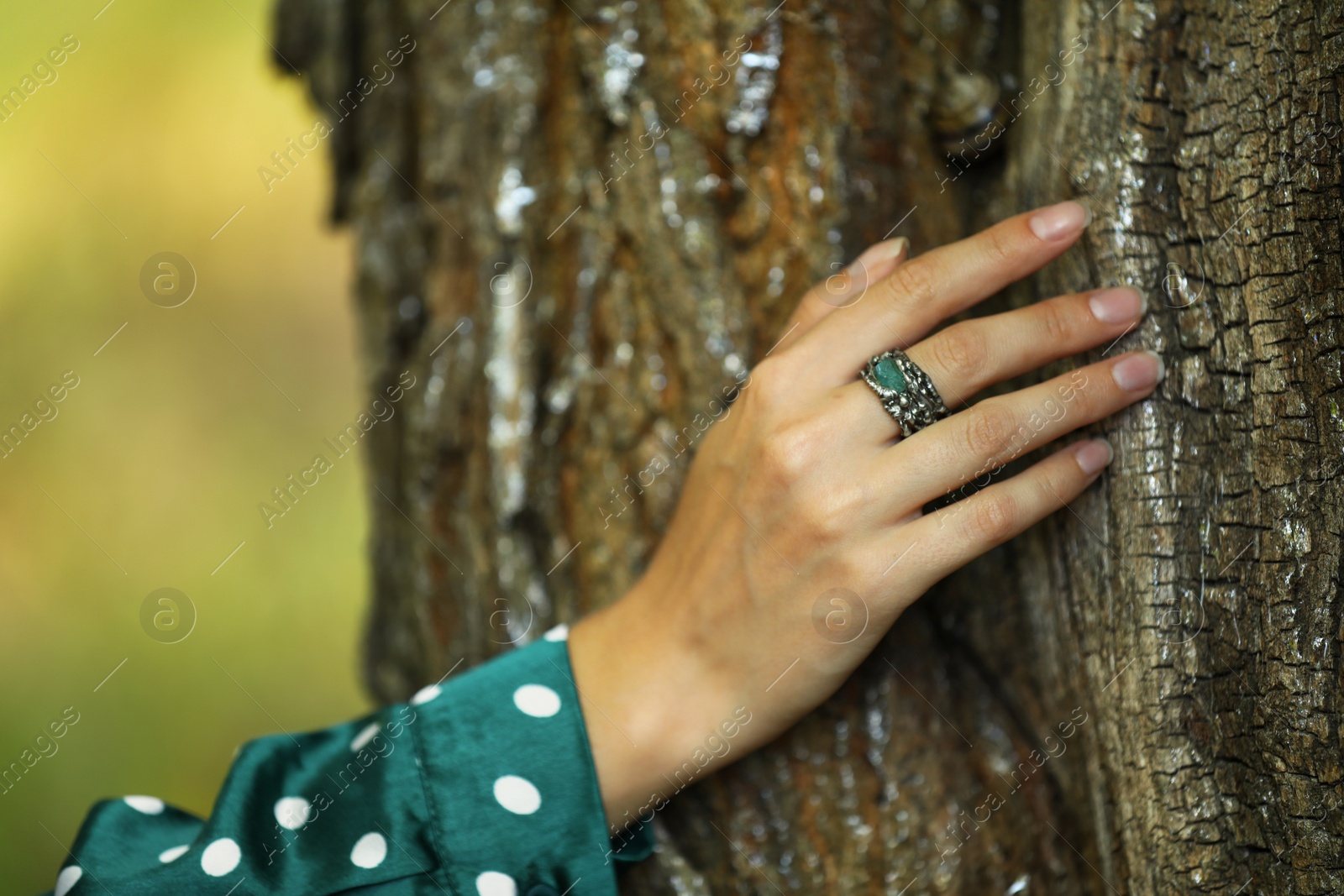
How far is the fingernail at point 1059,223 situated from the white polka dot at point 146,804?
0.78 meters

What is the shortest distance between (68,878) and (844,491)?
606mm

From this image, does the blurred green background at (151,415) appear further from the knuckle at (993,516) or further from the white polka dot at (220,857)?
the knuckle at (993,516)

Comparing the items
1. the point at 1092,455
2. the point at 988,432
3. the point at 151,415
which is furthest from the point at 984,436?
the point at 151,415

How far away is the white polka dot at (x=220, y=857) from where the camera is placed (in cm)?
58

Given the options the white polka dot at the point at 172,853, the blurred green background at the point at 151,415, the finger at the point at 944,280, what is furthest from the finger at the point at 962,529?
the blurred green background at the point at 151,415

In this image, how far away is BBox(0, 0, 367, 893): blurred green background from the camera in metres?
1.61

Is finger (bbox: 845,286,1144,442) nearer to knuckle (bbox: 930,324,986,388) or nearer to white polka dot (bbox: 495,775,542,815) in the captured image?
knuckle (bbox: 930,324,986,388)

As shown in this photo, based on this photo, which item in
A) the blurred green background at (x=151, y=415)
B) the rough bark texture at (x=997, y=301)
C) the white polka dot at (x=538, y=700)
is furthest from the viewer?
the blurred green background at (x=151, y=415)

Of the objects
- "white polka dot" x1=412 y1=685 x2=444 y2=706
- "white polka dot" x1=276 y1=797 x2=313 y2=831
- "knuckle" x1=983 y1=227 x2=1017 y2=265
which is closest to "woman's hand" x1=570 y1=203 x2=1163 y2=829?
"knuckle" x1=983 y1=227 x2=1017 y2=265

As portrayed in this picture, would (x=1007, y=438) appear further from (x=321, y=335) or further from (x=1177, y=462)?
(x=321, y=335)

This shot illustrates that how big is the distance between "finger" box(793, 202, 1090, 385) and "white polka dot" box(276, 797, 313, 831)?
1.61ft

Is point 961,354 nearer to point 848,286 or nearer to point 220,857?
point 848,286

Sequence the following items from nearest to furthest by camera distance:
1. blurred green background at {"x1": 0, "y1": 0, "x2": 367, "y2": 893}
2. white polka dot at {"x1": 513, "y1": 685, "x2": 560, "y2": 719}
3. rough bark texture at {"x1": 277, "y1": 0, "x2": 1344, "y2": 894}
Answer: rough bark texture at {"x1": 277, "y1": 0, "x2": 1344, "y2": 894} < white polka dot at {"x1": 513, "y1": 685, "x2": 560, "y2": 719} < blurred green background at {"x1": 0, "y1": 0, "x2": 367, "y2": 893}

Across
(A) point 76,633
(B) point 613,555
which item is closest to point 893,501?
(B) point 613,555
